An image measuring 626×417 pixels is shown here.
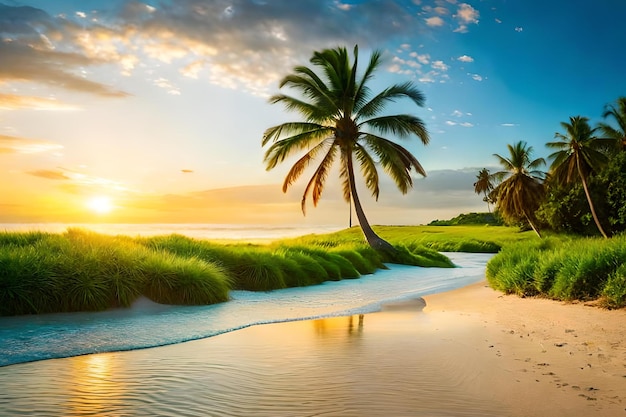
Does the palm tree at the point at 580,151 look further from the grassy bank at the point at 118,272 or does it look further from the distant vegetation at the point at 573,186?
the grassy bank at the point at 118,272

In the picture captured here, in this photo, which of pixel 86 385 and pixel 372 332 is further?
pixel 372 332

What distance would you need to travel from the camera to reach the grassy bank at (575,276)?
23.3 feet

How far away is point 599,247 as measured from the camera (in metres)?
8.70

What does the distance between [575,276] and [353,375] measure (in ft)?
18.9

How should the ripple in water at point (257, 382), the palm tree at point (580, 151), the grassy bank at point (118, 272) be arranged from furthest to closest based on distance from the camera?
1. the palm tree at point (580, 151)
2. the grassy bank at point (118, 272)
3. the ripple in water at point (257, 382)

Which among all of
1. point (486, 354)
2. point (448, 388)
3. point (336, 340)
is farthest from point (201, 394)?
point (486, 354)

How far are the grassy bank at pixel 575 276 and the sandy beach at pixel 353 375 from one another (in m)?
1.22

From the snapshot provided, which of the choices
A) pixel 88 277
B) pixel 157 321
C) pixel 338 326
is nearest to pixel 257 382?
pixel 338 326

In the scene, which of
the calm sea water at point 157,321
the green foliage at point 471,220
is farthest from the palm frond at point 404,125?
the green foliage at point 471,220

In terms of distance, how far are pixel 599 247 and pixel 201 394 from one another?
8087 millimetres

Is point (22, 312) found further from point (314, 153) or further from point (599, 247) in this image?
A: point (314, 153)

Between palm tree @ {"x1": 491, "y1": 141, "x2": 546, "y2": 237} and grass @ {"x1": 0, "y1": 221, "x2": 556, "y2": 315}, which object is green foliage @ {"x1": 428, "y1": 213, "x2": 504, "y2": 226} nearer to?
palm tree @ {"x1": 491, "y1": 141, "x2": 546, "y2": 237}

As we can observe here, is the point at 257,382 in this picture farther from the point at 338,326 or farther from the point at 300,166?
the point at 300,166

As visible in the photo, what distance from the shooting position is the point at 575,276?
311 inches
